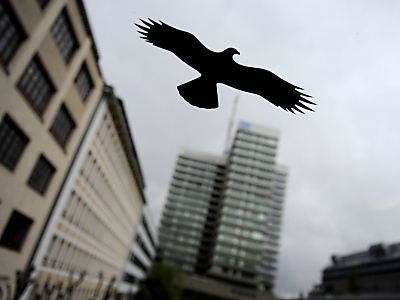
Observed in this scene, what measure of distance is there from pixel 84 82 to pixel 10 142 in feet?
24.1

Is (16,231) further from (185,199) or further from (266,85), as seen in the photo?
(185,199)

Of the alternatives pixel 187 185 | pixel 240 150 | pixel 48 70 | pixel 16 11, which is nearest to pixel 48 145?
pixel 48 70

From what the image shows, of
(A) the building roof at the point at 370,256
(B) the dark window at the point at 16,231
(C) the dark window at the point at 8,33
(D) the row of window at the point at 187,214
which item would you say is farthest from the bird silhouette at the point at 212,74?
(D) the row of window at the point at 187,214

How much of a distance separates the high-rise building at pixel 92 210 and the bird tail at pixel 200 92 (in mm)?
19365

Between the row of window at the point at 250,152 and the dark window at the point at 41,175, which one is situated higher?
the row of window at the point at 250,152

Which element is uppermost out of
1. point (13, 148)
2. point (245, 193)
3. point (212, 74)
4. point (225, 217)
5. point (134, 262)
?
point (245, 193)

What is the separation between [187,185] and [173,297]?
52.7 m

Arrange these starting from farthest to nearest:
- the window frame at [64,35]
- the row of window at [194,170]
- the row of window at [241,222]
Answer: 1. the row of window at [194,170]
2. the row of window at [241,222]
3. the window frame at [64,35]

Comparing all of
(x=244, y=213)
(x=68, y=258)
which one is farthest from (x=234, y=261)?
(x=68, y=258)

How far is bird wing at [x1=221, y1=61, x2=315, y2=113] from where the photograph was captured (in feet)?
8.29

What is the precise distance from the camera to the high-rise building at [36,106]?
13.0 meters

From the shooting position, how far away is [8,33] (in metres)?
12.4

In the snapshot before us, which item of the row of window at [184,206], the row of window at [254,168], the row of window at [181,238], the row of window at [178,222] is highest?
the row of window at [254,168]

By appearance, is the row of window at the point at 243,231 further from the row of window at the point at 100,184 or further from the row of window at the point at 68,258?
the row of window at the point at 68,258
